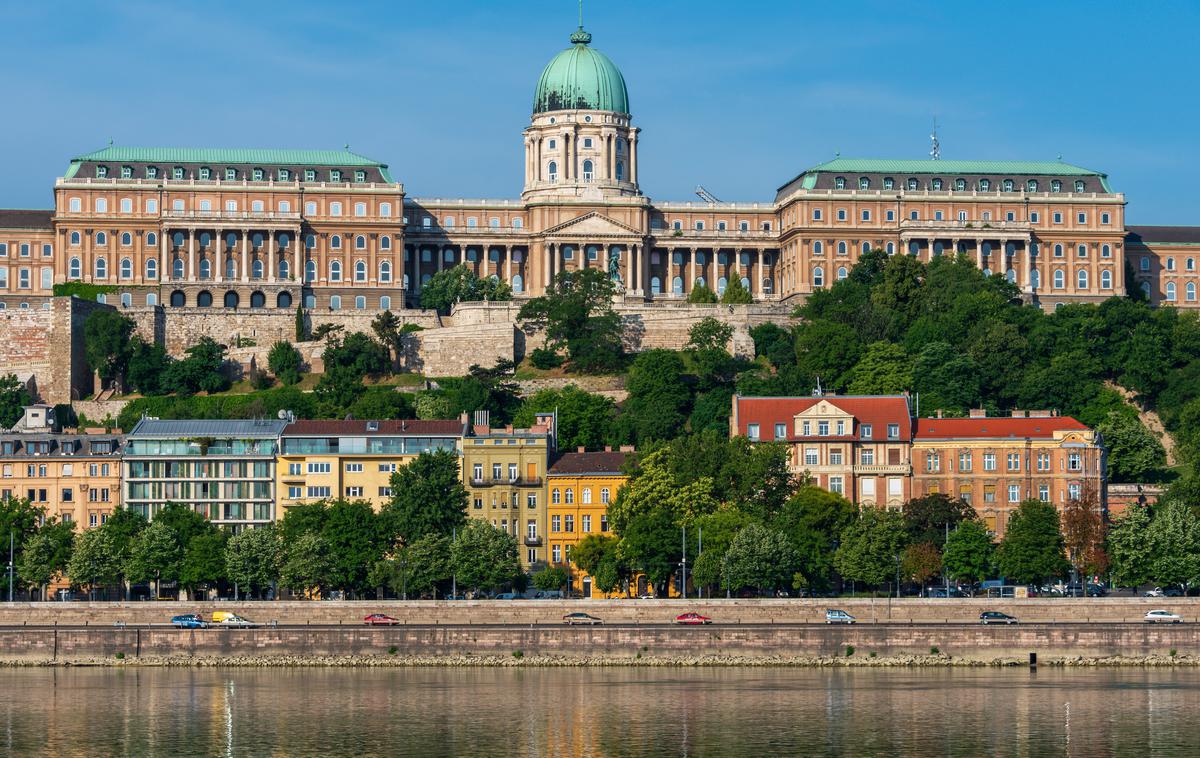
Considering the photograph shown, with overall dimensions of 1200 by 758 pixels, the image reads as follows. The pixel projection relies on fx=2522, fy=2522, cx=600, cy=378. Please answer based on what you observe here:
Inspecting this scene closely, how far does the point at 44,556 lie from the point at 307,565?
39.4 ft

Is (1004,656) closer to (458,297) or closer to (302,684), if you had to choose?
(302,684)

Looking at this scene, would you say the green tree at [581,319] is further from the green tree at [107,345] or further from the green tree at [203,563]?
the green tree at [203,563]

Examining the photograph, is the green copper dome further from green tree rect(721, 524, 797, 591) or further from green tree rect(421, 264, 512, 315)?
green tree rect(721, 524, 797, 591)

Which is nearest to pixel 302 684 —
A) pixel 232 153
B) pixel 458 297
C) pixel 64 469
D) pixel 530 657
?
pixel 530 657

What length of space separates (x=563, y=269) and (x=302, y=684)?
83.4 metres

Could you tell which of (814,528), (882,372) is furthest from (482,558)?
(882,372)

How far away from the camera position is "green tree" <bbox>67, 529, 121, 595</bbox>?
102875 millimetres

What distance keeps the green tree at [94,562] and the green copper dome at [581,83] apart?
3026 inches

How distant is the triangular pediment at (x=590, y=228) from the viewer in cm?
16838

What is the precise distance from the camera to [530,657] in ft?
299

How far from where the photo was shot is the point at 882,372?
444ft

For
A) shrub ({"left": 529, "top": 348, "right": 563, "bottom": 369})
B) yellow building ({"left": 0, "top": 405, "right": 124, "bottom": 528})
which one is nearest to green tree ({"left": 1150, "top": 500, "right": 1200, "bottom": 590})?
yellow building ({"left": 0, "top": 405, "right": 124, "bottom": 528})

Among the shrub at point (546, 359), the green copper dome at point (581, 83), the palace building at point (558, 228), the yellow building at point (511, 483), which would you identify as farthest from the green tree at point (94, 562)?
the green copper dome at point (581, 83)

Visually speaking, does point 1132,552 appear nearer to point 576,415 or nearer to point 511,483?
point 511,483
